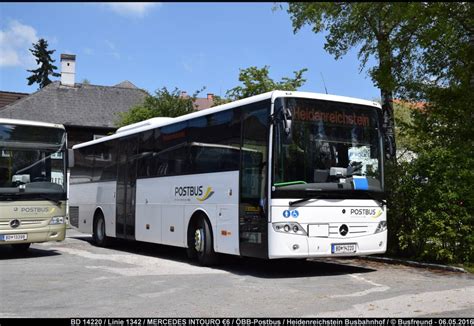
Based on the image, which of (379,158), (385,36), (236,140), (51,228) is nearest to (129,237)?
(51,228)

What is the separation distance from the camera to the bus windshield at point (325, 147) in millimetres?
10641

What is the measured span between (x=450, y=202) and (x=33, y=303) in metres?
8.44

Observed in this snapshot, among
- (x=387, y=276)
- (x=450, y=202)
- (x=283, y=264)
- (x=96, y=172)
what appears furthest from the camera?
(x=96, y=172)

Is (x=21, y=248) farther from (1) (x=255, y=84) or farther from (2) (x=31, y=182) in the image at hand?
(1) (x=255, y=84)

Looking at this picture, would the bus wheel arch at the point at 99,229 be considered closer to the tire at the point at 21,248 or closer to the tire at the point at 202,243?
the tire at the point at 21,248

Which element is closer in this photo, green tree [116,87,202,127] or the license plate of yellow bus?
the license plate of yellow bus

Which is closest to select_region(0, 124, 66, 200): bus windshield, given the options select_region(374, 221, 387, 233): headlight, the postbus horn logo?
the postbus horn logo

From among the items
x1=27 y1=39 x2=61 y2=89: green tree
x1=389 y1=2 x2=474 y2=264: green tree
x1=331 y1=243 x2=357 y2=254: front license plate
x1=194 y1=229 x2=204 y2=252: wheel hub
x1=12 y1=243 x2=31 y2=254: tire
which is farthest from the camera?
x1=27 y1=39 x2=61 y2=89: green tree

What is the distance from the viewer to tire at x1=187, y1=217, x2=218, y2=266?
1251 centimetres

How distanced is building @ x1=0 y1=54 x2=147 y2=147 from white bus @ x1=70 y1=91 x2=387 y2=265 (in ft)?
96.9

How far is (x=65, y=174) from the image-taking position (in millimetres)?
14836

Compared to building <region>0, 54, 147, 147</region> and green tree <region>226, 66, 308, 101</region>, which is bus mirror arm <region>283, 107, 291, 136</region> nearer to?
green tree <region>226, 66, 308, 101</region>

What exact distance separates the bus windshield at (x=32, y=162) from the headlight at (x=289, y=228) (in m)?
6.45

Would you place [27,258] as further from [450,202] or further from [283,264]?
[450,202]
